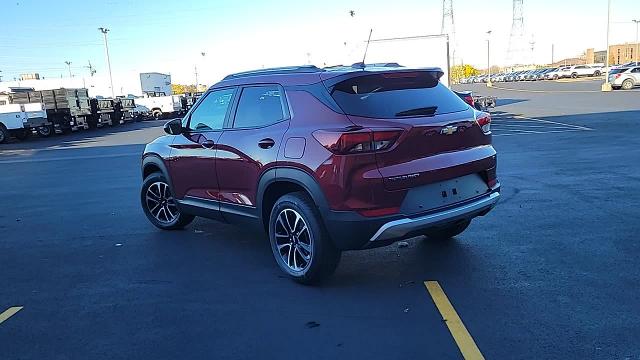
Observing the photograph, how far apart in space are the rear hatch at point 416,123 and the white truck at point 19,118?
2581 centimetres

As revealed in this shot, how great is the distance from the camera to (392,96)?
4633 mm

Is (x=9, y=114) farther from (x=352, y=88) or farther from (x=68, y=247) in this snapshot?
(x=352, y=88)

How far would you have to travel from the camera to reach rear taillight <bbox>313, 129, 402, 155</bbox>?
4.22 m

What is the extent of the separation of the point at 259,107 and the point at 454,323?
104 inches

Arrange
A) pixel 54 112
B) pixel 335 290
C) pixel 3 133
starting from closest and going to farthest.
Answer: pixel 335 290 → pixel 3 133 → pixel 54 112

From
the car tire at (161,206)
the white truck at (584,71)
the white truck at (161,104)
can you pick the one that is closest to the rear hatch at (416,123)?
A: the car tire at (161,206)

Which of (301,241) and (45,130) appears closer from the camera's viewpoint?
(301,241)

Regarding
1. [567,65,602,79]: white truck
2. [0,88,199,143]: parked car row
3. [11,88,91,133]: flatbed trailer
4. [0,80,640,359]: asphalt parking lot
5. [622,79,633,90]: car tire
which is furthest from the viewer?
[567,65,602,79]: white truck

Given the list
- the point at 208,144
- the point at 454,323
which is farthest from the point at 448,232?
the point at 208,144

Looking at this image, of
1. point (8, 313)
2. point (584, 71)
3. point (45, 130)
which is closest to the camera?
point (8, 313)

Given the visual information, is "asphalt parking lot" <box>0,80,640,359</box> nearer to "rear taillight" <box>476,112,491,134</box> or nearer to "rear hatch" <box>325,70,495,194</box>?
"rear hatch" <box>325,70,495,194</box>

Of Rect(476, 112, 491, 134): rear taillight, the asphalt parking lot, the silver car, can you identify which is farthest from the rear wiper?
the silver car

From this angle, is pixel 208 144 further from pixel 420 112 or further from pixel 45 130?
pixel 45 130

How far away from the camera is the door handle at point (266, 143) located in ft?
15.9
